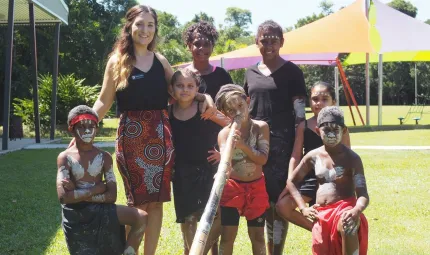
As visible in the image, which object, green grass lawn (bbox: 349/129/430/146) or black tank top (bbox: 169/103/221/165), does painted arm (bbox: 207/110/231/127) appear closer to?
black tank top (bbox: 169/103/221/165)

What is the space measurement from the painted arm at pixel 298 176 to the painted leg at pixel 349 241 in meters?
0.38

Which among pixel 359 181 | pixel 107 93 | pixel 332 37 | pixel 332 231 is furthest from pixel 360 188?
pixel 332 37

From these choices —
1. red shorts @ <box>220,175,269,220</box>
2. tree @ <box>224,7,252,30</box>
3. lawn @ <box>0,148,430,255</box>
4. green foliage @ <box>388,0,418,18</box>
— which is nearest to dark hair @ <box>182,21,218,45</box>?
red shorts @ <box>220,175,269,220</box>

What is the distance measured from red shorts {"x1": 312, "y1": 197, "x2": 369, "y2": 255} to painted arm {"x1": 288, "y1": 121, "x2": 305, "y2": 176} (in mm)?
540

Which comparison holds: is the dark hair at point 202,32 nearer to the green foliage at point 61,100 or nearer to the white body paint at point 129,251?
the white body paint at point 129,251

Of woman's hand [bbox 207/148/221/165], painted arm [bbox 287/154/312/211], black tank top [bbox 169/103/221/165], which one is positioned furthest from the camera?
black tank top [bbox 169/103/221/165]

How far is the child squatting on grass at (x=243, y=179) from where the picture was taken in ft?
12.5

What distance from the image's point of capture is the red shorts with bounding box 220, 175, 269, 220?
12.5ft

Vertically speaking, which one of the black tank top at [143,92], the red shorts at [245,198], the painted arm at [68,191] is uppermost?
the black tank top at [143,92]

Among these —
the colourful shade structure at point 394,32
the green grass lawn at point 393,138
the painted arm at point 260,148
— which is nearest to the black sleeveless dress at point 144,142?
the painted arm at point 260,148

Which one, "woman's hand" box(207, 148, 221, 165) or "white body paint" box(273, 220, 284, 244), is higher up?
"woman's hand" box(207, 148, 221, 165)

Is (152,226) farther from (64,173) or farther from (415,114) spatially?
(415,114)

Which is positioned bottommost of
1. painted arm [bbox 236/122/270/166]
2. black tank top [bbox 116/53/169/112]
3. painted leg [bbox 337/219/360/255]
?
painted leg [bbox 337/219/360/255]

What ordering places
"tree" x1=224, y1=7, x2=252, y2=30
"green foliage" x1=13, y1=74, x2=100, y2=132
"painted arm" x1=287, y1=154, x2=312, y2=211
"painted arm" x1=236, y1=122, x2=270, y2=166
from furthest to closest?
"tree" x1=224, y1=7, x2=252, y2=30, "green foliage" x1=13, y1=74, x2=100, y2=132, "painted arm" x1=236, y1=122, x2=270, y2=166, "painted arm" x1=287, y1=154, x2=312, y2=211
